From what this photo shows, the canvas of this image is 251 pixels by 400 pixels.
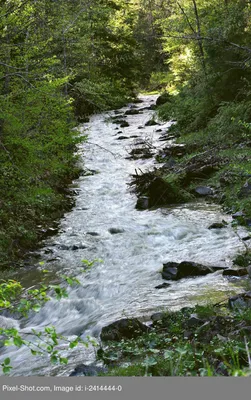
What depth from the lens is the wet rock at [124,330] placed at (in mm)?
5312

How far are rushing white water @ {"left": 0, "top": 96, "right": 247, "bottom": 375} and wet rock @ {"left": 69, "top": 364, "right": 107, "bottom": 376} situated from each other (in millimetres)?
278

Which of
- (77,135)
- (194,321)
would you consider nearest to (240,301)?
(194,321)

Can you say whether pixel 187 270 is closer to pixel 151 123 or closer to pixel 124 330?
pixel 124 330

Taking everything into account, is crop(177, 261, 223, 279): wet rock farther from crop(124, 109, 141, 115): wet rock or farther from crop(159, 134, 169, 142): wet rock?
crop(124, 109, 141, 115): wet rock

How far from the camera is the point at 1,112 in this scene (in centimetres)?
884

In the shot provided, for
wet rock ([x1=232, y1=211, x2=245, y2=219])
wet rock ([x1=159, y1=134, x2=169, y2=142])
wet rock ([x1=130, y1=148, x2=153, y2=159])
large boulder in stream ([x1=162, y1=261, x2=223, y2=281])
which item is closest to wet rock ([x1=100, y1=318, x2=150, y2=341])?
large boulder in stream ([x1=162, y1=261, x2=223, y2=281])

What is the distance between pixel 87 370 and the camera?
4422mm

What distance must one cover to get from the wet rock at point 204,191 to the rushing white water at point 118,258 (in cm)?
65

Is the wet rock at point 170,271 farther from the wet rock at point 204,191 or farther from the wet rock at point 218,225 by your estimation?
the wet rock at point 204,191

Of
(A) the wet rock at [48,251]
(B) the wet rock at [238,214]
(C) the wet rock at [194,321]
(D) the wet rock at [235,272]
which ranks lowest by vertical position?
(A) the wet rock at [48,251]

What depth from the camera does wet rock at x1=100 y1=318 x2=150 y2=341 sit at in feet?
17.4

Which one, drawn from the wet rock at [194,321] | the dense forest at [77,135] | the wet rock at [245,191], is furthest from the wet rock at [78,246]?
the wet rock at [194,321]

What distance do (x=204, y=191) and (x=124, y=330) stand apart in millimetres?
7634

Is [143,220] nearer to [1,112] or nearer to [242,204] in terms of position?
[242,204]
